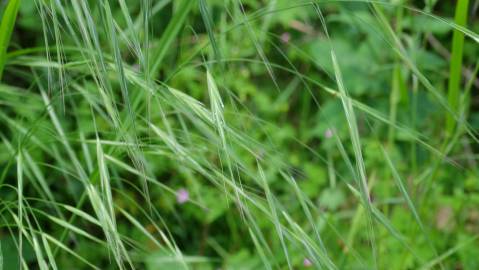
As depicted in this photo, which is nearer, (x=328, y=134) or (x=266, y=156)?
(x=266, y=156)

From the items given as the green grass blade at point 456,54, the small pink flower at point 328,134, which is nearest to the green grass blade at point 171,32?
the green grass blade at point 456,54

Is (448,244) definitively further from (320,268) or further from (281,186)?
(320,268)

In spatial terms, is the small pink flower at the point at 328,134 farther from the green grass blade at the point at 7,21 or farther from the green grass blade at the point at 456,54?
the green grass blade at the point at 7,21

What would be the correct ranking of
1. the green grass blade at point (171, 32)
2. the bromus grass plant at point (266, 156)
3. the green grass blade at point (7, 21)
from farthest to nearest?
1. the bromus grass plant at point (266, 156)
2. the green grass blade at point (171, 32)
3. the green grass blade at point (7, 21)

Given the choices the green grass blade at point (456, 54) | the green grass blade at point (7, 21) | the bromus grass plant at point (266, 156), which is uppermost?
the green grass blade at point (7, 21)

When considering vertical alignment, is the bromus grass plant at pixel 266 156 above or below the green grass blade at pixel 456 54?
below

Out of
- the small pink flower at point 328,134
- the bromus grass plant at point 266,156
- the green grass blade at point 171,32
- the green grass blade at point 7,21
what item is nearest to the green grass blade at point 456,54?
the bromus grass plant at point 266,156

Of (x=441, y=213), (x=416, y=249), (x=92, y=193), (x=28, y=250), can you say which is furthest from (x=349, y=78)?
(x=92, y=193)

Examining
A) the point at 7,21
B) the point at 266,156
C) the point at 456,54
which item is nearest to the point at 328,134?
the point at 266,156

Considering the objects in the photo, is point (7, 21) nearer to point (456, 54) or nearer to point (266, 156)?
point (266, 156)

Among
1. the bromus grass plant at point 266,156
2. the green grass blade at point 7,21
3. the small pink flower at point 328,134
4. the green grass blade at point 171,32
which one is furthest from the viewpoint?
the small pink flower at point 328,134

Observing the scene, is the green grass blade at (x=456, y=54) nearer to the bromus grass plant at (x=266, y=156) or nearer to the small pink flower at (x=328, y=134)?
the bromus grass plant at (x=266, y=156)

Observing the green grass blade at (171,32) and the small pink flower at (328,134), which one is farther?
the small pink flower at (328,134)
